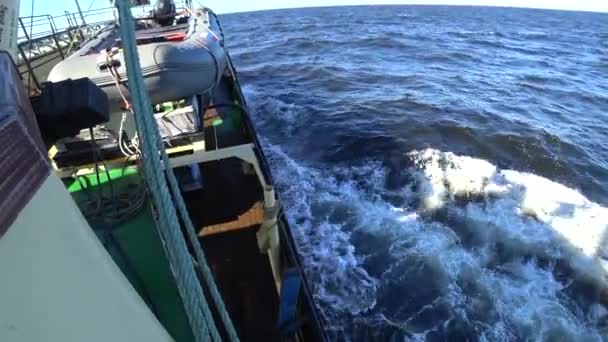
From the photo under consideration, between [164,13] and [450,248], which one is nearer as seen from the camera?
[450,248]

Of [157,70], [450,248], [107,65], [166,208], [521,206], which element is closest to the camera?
[166,208]

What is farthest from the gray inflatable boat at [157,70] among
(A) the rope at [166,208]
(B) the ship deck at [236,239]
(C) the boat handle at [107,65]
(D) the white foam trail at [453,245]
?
(D) the white foam trail at [453,245]

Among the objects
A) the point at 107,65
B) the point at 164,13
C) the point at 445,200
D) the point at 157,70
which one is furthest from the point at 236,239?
the point at 164,13

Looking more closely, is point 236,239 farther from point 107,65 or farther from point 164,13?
point 164,13

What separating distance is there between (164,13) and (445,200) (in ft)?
31.6

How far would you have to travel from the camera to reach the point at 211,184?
617 centimetres

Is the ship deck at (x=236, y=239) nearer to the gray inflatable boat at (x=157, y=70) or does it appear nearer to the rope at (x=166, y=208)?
the gray inflatable boat at (x=157, y=70)

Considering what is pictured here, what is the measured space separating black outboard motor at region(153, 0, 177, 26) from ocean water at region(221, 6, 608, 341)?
12.8ft

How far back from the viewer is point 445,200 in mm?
7871

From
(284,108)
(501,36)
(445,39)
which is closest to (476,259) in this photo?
(284,108)

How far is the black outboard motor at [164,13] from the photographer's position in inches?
450

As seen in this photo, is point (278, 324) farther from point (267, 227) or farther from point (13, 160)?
point (13, 160)

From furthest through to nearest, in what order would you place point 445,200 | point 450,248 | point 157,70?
point 445,200, point 450,248, point 157,70

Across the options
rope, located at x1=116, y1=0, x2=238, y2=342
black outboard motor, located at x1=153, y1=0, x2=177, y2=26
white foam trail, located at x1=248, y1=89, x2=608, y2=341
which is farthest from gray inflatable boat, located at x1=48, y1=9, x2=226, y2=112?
black outboard motor, located at x1=153, y1=0, x2=177, y2=26
